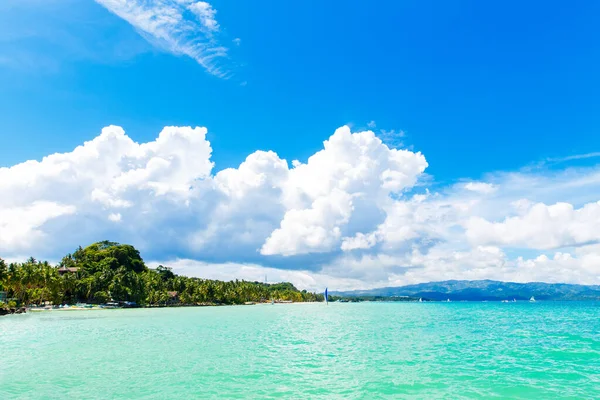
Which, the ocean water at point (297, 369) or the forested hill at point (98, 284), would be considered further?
the forested hill at point (98, 284)

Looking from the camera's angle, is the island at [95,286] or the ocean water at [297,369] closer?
the ocean water at [297,369]

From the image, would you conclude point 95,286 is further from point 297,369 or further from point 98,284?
point 297,369

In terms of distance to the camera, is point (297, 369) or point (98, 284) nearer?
point (297, 369)

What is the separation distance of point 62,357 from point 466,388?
25.8 meters

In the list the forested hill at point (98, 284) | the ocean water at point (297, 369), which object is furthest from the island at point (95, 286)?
the ocean water at point (297, 369)

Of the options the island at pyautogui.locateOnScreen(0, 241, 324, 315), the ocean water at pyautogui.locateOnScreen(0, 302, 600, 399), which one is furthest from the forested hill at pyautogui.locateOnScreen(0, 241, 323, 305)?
the ocean water at pyautogui.locateOnScreen(0, 302, 600, 399)

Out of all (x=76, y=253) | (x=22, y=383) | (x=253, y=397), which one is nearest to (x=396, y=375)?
(x=253, y=397)

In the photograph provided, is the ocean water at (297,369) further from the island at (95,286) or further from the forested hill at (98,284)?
the forested hill at (98,284)

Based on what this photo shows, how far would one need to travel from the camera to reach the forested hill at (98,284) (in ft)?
337

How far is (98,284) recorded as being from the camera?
131375mm

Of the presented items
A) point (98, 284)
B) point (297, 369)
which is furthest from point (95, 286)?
point (297, 369)

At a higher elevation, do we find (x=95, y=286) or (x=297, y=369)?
(x=95, y=286)

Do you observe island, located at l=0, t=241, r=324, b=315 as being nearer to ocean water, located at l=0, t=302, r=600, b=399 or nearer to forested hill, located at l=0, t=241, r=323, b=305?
forested hill, located at l=0, t=241, r=323, b=305

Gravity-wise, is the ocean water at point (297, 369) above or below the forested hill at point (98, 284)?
below
